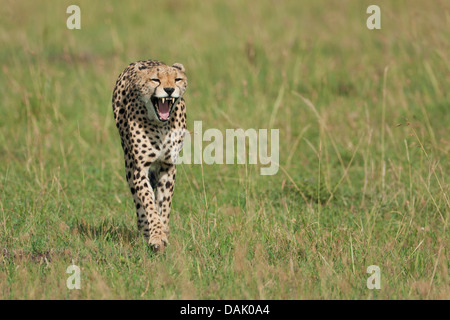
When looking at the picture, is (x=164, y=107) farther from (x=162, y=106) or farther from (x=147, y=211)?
(x=147, y=211)

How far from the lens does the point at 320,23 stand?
11.6 metres

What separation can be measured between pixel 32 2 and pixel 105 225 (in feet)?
25.8

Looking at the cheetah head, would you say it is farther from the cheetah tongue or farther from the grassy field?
the grassy field

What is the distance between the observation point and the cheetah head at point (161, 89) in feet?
16.5

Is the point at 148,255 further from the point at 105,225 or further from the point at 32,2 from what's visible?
the point at 32,2

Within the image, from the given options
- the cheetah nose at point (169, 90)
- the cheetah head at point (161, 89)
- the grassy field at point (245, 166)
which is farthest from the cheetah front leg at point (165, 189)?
the cheetah nose at point (169, 90)

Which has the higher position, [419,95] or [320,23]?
[320,23]

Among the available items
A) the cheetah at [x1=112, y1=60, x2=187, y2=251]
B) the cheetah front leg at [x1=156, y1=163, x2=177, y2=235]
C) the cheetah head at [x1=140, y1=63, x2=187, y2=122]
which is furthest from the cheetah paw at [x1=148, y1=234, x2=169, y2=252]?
the cheetah head at [x1=140, y1=63, x2=187, y2=122]

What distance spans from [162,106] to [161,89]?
187 millimetres

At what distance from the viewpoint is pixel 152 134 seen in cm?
539

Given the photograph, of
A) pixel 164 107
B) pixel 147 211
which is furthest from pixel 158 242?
pixel 164 107

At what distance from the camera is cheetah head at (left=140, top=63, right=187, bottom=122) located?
5.04 metres
